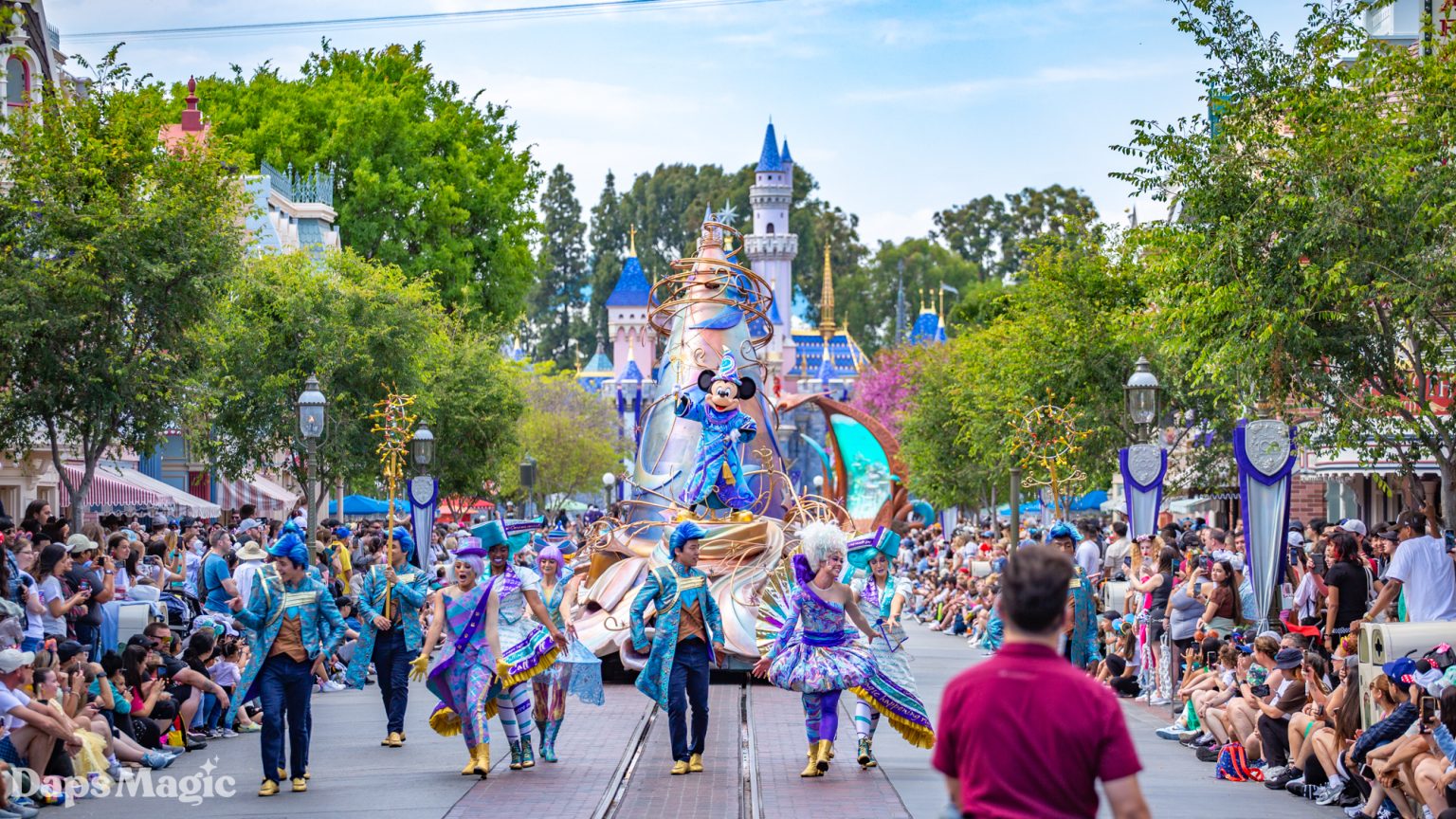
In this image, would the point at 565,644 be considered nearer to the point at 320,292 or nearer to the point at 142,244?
the point at 142,244

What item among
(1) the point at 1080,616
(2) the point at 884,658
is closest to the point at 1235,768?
(2) the point at 884,658

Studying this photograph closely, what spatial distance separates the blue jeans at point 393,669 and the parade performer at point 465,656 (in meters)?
2.22

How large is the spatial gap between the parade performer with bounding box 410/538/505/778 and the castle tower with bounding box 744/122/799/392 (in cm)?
9548

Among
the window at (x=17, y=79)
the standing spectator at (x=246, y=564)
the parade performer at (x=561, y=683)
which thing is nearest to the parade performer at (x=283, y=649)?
the parade performer at (x=561, y=683)

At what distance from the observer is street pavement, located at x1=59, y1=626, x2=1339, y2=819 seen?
11.6 meters

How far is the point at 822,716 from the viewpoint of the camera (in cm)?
1301

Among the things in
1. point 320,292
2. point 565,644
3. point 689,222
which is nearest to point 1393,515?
point 320,292

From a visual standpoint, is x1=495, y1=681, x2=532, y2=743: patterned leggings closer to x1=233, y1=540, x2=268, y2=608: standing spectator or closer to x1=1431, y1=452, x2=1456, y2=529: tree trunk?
x1=233, y1=540, x2=268, y2=608: standing spectator

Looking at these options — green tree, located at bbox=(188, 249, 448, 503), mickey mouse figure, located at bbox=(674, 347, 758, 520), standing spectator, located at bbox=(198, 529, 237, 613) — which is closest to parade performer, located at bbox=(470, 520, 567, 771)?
standing spectator, located at bbox=(198, 529, 237, 613)

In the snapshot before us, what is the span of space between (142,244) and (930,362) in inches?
1442

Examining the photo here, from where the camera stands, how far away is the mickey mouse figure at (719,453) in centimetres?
2036

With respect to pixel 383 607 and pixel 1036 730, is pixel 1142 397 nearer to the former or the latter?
pixel 383 607

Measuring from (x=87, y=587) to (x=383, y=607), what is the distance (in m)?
2.30

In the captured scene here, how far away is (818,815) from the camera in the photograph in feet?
36.9
